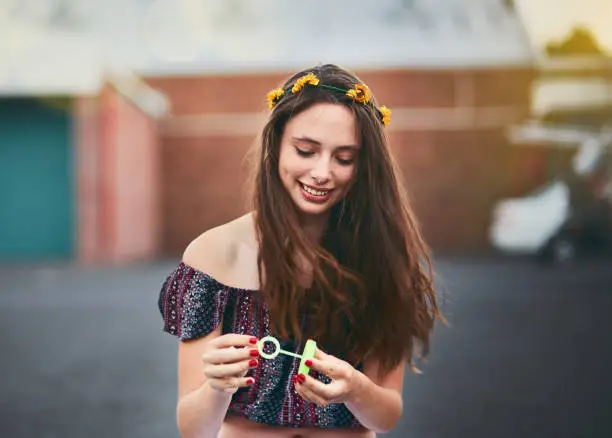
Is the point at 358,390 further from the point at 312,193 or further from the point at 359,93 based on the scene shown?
the point at 359,93

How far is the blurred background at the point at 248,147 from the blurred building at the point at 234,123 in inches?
1.9

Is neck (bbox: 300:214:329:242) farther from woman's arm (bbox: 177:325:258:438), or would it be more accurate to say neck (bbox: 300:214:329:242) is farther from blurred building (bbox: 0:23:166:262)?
blurred building (bbox: 0:23:166:262)

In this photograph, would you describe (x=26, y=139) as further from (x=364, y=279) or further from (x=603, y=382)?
(x=364, y=279)

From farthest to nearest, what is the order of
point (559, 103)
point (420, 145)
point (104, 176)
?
1. point (420, 145)
2. point (559, 103)
3. point (104, 176)

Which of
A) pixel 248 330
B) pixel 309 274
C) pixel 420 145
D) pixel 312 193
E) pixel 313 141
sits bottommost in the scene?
pixel 248 330

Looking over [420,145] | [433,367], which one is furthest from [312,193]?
[420,145]

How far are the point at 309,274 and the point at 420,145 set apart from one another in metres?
17.5

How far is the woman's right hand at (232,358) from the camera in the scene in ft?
4.53

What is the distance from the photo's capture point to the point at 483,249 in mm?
18562

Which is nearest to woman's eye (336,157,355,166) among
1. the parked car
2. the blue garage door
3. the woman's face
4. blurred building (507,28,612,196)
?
the woman's face

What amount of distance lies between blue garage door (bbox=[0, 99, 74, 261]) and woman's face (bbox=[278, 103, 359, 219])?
16075 millimetres

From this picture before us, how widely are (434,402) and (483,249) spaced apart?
14.4 m

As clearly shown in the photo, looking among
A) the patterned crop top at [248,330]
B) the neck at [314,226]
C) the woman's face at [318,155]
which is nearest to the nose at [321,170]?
the woman's face at [318,155]

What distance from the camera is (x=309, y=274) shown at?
1587 millimetres
